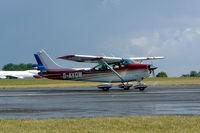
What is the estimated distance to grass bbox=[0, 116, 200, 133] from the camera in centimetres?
1066

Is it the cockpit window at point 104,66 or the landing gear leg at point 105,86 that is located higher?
the cockpit window at point 104,66

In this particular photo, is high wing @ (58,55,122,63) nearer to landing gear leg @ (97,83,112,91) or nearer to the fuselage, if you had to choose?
the fuselage

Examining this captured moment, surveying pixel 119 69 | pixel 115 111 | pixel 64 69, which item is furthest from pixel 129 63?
pixel 115 111

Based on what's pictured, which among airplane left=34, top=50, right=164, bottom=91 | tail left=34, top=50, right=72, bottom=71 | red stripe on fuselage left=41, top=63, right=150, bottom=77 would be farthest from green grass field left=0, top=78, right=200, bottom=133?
tail left=34, top=50, right=72, bottom=71

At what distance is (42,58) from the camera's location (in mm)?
34906

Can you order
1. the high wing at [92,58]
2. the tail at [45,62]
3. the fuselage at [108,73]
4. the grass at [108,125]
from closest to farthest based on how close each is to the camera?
the grass at [108,125], the high wing at [92,58], the fuselage at [108,73], the tail at [45,62]

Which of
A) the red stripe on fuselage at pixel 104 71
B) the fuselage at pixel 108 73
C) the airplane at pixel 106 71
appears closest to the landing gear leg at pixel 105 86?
the airplane at pixel 106 71

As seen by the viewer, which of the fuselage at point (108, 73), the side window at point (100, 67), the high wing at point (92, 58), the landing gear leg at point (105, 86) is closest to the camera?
the landing gear leg at point (105, 86)

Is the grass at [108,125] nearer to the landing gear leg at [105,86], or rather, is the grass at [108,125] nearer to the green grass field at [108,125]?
the green grass field at [108,125]

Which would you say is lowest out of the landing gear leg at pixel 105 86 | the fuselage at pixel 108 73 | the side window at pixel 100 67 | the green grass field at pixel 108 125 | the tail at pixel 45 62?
the green grass field at pixel 108 125

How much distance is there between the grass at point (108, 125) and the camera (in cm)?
1066

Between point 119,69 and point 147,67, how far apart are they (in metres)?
2.12

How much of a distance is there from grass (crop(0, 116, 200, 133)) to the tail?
2204cm

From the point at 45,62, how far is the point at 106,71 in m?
5.28
